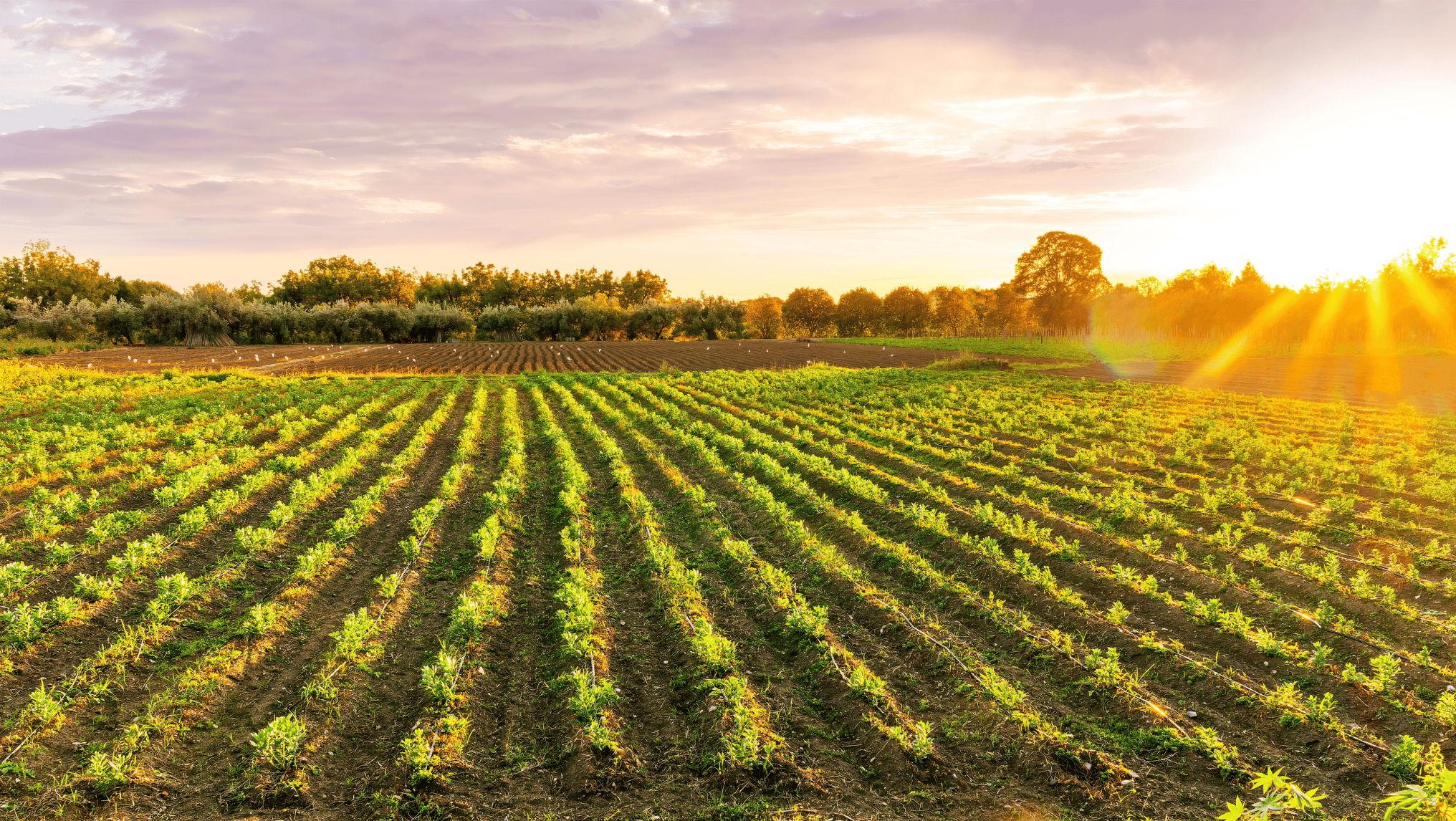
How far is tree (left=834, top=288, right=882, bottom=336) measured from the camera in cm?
12200

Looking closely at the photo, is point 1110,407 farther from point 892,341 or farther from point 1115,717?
point 892,341

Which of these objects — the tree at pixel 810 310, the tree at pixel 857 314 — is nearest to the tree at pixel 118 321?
the tree at pixel 810 310

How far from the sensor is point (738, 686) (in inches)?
278

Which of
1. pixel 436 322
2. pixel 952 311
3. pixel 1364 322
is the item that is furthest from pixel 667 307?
pixel 1364 322

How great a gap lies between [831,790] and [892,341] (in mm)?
86495

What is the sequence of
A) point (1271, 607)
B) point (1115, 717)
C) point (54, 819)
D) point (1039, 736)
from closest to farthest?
1. point (54, 819)
2. point (1039, 736)
3. point (1115, 717)
4. point (1271, 607)

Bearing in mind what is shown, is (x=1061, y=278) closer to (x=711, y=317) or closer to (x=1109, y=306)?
(x=711, y=317)

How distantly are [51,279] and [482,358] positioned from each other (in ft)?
257

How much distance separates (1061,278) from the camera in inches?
3787

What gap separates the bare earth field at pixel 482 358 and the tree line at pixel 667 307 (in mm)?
9792

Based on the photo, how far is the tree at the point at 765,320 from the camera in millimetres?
108106

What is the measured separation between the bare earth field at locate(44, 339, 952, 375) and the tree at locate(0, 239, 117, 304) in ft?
133

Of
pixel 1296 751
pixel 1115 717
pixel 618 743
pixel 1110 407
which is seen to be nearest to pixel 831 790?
pixel 618 743

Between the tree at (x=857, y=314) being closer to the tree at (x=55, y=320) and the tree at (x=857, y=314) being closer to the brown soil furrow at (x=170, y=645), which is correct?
the tree at (x=55, y=320)
